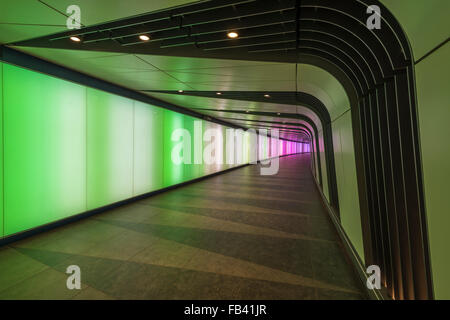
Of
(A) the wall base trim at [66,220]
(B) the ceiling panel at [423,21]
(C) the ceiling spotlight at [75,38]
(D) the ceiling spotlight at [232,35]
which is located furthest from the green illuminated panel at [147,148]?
(B) the ceiling panel at [423,21]

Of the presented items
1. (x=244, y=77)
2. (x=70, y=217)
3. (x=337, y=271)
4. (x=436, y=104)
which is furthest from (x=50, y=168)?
(x=436, y=104)

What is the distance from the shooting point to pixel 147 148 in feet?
26.1

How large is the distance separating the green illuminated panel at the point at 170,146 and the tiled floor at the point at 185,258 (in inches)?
115

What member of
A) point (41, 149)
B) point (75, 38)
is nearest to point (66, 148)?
point (41, 149)

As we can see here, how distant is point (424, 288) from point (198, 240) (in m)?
3.44

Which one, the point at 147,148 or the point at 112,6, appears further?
the point at 147,148

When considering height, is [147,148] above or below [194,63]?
below

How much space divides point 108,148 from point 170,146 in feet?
10.1

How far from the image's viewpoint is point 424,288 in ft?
6.36

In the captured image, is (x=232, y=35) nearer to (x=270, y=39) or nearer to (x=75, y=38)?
(x=270, y=39)

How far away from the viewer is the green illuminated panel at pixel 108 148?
5.83 m

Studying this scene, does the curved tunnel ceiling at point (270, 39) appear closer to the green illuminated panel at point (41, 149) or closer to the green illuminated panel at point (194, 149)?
the green illuminated panel at point (41, 149)

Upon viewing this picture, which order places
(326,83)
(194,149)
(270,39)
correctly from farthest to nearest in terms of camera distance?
(194,149) < (326,83) < (270,39)
